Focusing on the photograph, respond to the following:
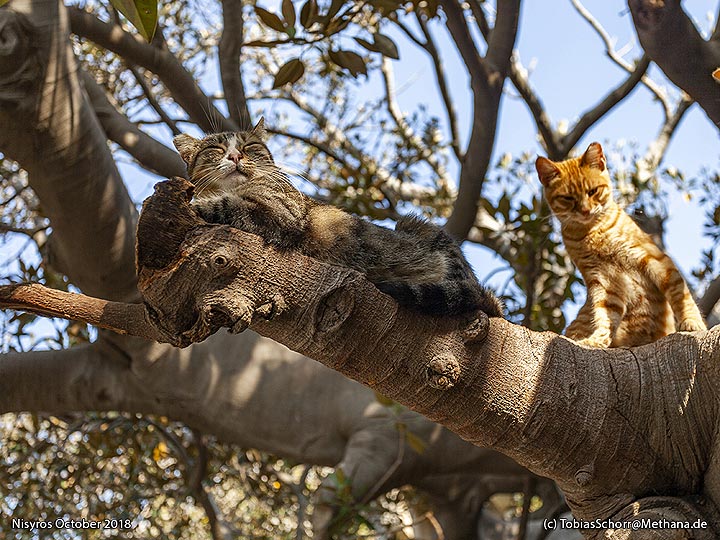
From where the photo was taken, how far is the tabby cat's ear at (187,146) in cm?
292

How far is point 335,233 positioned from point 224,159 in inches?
25.2

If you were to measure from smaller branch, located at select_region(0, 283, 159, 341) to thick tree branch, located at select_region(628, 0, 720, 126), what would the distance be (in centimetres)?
195

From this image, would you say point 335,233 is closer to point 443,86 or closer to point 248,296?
point 248,296

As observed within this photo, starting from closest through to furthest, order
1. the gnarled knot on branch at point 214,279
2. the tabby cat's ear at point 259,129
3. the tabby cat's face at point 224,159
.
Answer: the gnarled knot on branch at point 214,279 → the tabby cat's face at point 224,159 → the tabby cat's ear at point 259,129

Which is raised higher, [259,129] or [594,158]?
[594,158]

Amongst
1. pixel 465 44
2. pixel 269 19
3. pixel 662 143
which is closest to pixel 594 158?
pixel 465 44

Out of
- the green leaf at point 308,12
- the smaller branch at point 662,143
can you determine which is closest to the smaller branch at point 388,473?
the green leaf at point 308,12

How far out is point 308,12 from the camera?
309 cm

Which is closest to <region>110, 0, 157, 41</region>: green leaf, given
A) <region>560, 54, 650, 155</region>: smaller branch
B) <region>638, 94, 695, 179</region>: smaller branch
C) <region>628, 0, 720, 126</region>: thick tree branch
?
<region>628, 0, 720, 126</region>: thick tree branch

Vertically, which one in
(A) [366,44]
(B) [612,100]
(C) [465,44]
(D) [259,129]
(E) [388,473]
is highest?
(B) [612,100]

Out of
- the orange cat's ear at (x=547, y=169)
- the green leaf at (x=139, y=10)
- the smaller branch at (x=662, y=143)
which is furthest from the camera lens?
the smaller branch at (x=662, y=143)

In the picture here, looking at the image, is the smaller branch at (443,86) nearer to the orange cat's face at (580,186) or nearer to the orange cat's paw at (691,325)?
the orange cat's face at (580,186)

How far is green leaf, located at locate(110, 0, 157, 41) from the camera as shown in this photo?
62.8 inches

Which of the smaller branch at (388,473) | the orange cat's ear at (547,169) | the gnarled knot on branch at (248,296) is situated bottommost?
the smaller branch at (388,473)
